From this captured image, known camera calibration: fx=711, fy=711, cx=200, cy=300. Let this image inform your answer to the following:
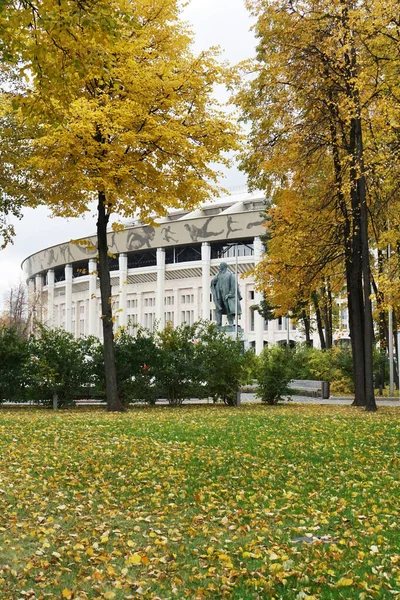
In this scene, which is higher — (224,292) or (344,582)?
(224,292)

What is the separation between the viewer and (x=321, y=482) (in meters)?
8.07

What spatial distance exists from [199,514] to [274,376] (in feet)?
50.4

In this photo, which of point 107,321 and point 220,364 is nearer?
point 107,321

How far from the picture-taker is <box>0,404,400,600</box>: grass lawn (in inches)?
191

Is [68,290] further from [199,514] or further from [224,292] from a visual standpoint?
[199,514]

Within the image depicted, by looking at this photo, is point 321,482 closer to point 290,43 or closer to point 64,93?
point 64,93

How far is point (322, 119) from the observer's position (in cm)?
1861

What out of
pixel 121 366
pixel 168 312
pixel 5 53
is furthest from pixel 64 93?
pixel 168 312

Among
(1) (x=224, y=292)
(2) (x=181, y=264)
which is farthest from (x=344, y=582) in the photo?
(2) (x=181, y=264)

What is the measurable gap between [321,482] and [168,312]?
73352mm

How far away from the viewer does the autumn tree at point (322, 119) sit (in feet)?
56.5

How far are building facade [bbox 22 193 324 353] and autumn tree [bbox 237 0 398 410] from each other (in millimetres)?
48074

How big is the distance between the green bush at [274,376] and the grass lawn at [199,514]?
9357 millimetres

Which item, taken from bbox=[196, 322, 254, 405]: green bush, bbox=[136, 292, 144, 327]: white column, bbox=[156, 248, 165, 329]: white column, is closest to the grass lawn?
bbox=[196, 322, 254, 405]: green bush
